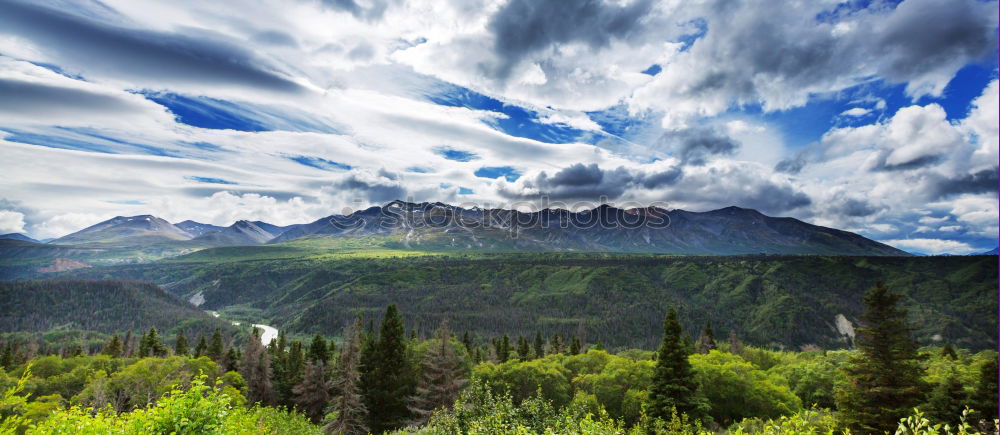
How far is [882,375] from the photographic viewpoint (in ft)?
106

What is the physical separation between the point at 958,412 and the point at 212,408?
161 feet

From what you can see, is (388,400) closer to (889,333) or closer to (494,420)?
(494,420)

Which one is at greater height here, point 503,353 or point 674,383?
point 674,383

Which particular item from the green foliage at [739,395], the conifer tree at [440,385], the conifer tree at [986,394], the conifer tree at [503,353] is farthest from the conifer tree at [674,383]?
the conifer tree at [503,353]

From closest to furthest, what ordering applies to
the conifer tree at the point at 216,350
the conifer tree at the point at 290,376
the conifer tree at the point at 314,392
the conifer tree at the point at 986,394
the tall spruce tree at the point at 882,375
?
the tall spruce tree at the point at 882,375 < the conifer tree at the point at 986,394 < the conifer tree at the point at 314,392 < the conifer tree at the point at 290,376 < the conifer tree at the point at 216,350

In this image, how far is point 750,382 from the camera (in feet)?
169

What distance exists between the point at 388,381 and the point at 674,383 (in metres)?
35.0

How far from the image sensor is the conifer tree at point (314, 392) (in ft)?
238

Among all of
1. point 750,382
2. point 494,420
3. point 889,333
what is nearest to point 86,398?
point 494,420

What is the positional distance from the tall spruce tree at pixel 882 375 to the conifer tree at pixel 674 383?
38.3 ft

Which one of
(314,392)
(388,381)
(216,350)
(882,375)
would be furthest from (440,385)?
(216,350)

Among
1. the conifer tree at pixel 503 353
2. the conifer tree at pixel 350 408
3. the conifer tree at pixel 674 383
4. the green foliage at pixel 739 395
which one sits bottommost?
the conifer tree at pixel 503 353

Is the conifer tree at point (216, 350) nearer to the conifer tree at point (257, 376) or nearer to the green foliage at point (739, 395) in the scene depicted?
the conifer tree at point (257, 376)

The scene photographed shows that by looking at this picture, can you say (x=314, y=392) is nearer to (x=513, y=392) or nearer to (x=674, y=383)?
(x=513, y=392)
